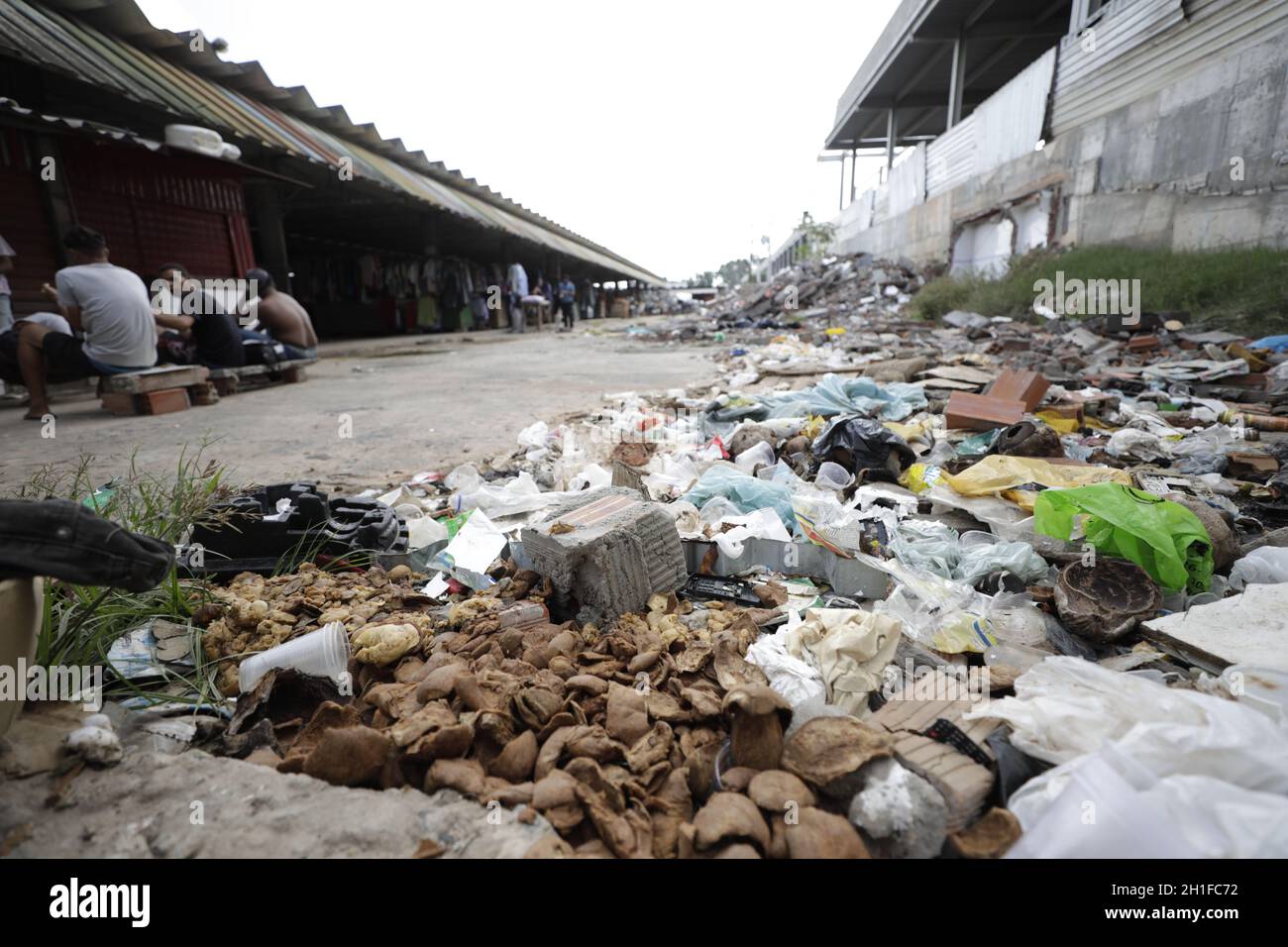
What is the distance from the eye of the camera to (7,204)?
578 cm

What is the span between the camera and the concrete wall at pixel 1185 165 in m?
6.07

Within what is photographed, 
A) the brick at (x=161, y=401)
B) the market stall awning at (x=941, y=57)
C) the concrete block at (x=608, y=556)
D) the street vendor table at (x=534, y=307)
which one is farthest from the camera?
the street vendor table at (x=534, y=307)

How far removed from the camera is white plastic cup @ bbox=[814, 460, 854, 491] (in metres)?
3.07

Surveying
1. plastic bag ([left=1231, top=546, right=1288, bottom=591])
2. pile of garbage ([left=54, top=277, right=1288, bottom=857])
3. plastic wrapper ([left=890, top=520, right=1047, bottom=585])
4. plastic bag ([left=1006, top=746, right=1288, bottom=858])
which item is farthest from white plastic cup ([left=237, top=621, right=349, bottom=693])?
plastic bag ([left=1231, top=546, right=1288, bottom=591])

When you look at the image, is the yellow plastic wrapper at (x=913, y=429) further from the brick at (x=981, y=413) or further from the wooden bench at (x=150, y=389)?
the wooden bench at (x=150, y=389)

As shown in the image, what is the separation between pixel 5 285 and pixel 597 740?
24.3 ft

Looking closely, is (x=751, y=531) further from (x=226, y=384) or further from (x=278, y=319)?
(x=278, y=319)

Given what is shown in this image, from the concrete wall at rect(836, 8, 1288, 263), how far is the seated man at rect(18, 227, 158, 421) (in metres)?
10.5

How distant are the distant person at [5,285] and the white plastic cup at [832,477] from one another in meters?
6.96

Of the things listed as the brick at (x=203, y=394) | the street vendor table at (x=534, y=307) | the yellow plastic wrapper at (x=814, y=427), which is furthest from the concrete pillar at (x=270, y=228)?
the yellow plastic wrapper at (x=814, y=427)

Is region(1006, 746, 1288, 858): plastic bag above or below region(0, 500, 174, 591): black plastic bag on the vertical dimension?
below

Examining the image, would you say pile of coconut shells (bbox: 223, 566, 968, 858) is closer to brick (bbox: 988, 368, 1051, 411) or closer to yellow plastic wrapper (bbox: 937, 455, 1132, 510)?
yellow plastic wrapper (bbox: 937, 455, 1132, 510)
